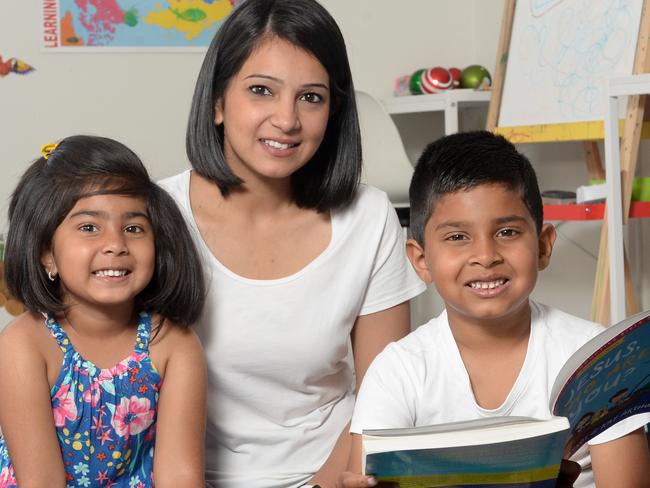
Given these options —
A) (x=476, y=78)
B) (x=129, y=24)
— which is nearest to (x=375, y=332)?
(x=476, y=78)

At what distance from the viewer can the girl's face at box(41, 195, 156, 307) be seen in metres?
1.24

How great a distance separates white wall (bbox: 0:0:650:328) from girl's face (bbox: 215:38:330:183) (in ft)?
6.15

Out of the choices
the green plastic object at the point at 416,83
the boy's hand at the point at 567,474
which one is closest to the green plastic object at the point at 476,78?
the green plastic object at the point at 416,83

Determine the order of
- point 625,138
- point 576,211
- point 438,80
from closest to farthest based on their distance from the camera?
point 625,138, point 576,211, point 438,80

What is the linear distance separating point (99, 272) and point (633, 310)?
62.1 inches

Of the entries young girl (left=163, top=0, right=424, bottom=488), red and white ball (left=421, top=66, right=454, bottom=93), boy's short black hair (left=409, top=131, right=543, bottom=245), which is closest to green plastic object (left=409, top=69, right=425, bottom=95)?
red and white ball (left=421, top=66, right=454, bottom=93)

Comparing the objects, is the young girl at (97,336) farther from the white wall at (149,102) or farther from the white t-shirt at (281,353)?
the white wall at (149,102)

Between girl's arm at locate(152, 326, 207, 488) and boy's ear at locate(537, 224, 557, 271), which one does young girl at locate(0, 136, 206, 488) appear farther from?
boy's ear at locate(537, 224, 557, 271)

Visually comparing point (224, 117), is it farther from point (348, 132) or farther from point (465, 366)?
point (465, 366)

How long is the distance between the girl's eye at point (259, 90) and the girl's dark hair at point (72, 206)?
19 centimetres

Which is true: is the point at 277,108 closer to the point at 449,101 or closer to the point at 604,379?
the point at 604,379

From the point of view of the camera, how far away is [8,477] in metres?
1.26

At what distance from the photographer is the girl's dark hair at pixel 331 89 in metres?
1.38

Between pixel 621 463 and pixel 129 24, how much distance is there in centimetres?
259
